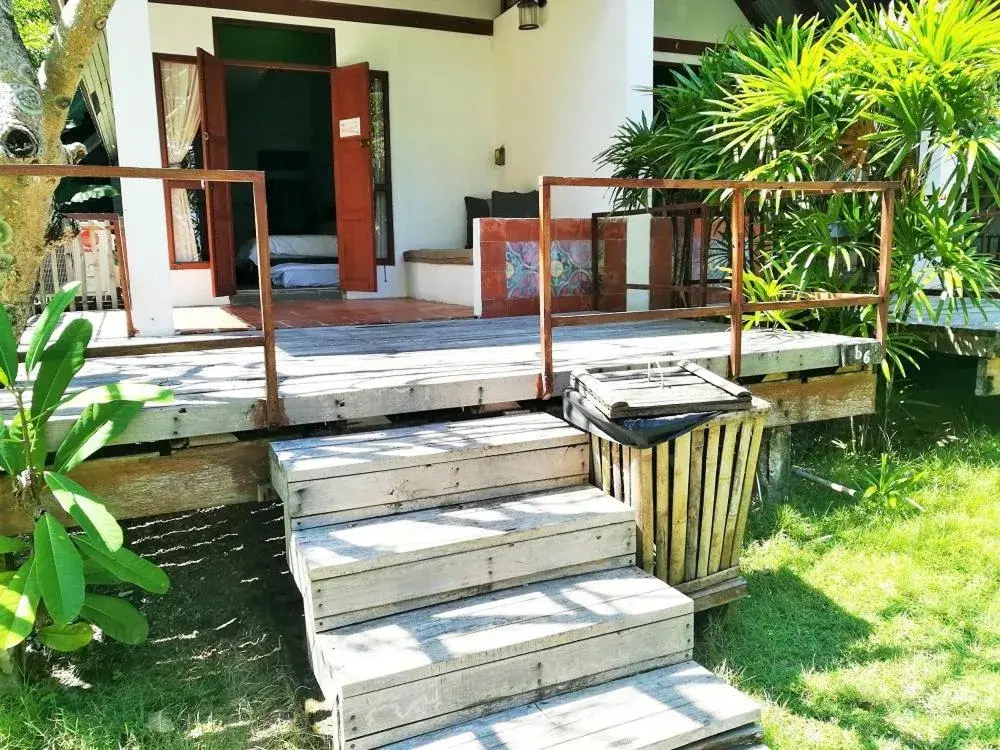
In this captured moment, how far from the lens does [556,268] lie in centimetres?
562

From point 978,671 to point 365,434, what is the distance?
6.99 ft

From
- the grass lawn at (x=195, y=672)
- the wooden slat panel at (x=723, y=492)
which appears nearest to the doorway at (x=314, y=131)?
the grass lawn at (x=195, y=672)

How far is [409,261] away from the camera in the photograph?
23.7 feet

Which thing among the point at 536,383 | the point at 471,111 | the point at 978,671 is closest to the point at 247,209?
the point at 471,111

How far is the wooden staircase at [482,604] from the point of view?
6.47 feet

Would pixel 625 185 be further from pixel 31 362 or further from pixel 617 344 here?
pixel 31 362

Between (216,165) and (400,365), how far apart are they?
12.7ft

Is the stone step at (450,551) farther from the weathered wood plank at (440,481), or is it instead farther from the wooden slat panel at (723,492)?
the wooden slat panel at (723,492)

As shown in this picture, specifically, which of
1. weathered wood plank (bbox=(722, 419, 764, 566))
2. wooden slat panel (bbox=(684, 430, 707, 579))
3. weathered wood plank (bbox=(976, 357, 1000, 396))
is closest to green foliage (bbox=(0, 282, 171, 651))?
A: wooden slat panel (bbox=(684, 430, 707, 579))

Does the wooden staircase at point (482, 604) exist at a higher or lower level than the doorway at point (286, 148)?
lower

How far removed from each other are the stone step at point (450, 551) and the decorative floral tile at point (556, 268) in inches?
118

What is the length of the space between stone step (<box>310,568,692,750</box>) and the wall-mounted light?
17.7 feet

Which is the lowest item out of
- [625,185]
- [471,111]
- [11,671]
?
[11,671]

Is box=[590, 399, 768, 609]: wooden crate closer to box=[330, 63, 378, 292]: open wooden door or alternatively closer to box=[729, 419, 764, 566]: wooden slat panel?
box=[729, 419, 764, 566]: wooden slat panel
